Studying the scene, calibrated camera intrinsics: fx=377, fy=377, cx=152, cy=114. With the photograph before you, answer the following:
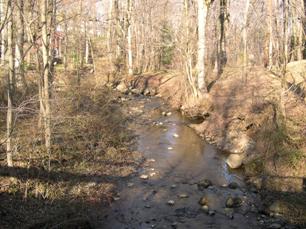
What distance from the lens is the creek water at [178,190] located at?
365 inches

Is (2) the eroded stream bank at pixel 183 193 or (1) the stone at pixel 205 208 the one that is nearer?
(2) the eroded stream bank at pixel 183 193

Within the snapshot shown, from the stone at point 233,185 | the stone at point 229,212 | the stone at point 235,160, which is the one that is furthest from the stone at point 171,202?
the stone at point 235,160

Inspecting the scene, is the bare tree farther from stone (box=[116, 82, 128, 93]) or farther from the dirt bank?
stone (box=[116, 82, 128, 93])

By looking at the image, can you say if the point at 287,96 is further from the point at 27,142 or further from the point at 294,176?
the point at 27,142

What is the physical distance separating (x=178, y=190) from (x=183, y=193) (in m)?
0.24

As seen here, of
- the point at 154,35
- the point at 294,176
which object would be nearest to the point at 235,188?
the point at 294,176

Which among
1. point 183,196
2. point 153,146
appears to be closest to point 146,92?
point 153,146

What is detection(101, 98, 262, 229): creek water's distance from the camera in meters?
9.27

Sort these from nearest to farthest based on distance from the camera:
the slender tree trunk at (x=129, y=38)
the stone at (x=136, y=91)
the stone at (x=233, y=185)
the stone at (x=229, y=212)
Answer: the stone at (x=229, y=212) → the stone at (x=233, y=185) → the stone at (x=136, y=91) → the slender tree trunk at (x=129, y=38)

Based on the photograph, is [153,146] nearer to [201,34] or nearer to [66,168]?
[66,168]

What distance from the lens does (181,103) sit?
70.9 feet

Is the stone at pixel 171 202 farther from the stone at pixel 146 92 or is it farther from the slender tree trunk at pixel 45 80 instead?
the stone at pixel 146 92

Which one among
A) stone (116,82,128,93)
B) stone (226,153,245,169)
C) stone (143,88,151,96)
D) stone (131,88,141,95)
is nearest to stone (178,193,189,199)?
stone (226,153,245,169)

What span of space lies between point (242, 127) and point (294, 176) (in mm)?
4660
